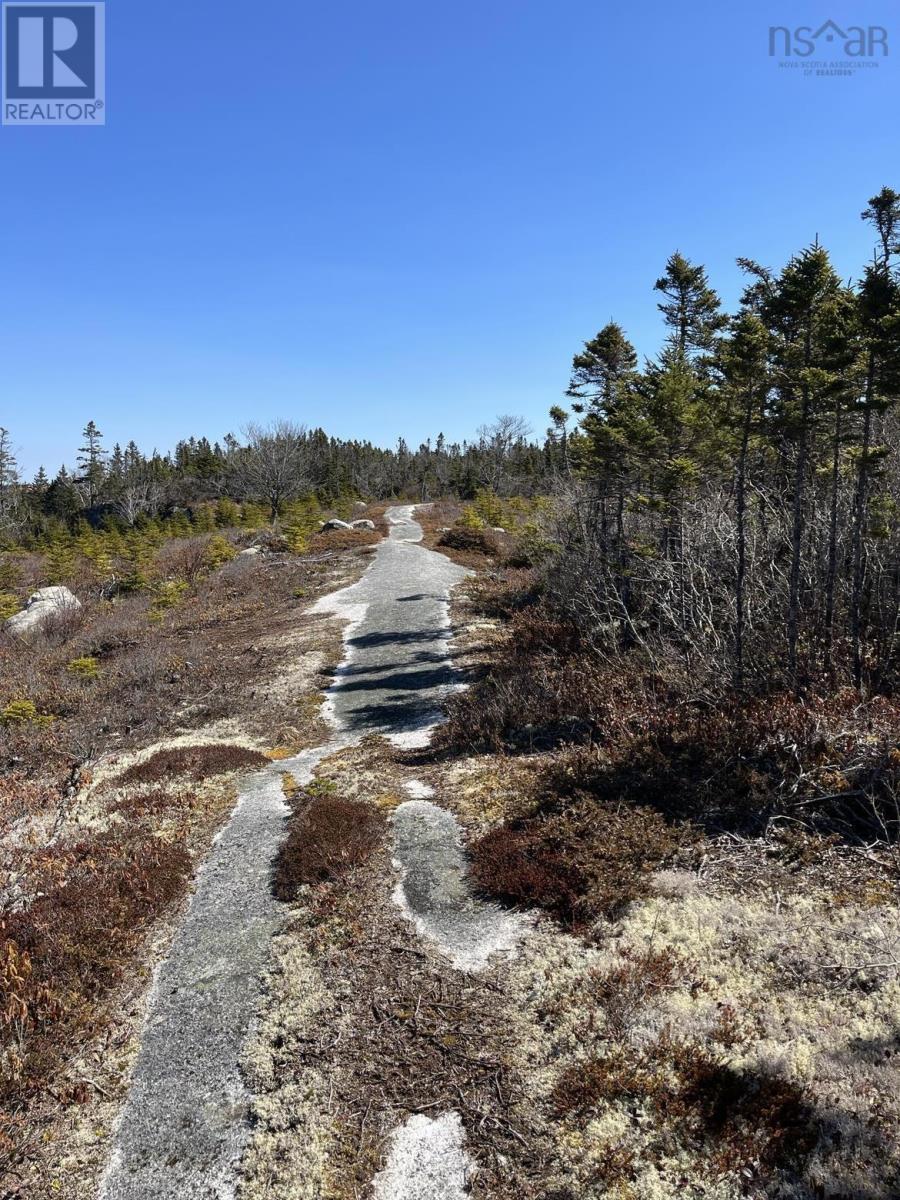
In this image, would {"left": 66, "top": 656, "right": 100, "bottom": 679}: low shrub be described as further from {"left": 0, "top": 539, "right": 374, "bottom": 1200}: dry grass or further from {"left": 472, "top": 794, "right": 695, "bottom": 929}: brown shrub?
{"left": 472, "top": 794, "right": 695, "bottom": 929}: brown shrub

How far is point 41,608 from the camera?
28.8m

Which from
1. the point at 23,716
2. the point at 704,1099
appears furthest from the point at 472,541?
the point at 704,1099

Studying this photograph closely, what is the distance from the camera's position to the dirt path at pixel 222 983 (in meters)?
4.53

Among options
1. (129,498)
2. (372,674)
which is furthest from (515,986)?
(129,498)

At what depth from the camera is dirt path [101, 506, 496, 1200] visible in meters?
4.53

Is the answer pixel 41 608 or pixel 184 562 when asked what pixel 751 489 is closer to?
pixel 41 608

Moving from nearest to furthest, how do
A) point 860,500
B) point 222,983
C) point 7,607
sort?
1. point 222,983
2. point 860,500
3. point 7,607

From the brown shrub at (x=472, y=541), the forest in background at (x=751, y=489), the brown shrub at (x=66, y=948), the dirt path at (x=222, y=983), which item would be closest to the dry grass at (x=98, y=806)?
the brown shrub at (x=66, y=948)

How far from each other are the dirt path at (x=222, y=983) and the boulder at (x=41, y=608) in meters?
19.6

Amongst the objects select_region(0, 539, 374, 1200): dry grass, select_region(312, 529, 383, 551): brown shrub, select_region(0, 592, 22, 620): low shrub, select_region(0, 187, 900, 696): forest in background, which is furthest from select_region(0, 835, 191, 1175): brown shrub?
select_region(312, 529, 383, 551): brown shrub

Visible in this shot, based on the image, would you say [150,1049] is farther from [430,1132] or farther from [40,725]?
[40,725]

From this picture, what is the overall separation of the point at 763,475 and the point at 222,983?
17.2 metres

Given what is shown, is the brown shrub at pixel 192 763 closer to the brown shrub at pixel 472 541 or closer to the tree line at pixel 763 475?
the tree line at pixel 763 475

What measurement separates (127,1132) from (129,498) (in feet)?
230
